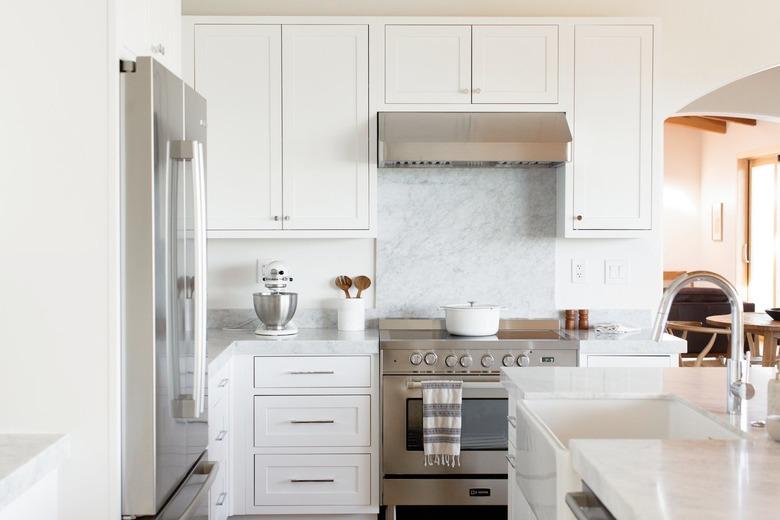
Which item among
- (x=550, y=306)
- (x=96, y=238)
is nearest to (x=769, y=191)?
(x=550, y=306)

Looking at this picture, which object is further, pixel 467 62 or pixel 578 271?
Result: pixel 578 271

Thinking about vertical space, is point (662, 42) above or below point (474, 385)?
above

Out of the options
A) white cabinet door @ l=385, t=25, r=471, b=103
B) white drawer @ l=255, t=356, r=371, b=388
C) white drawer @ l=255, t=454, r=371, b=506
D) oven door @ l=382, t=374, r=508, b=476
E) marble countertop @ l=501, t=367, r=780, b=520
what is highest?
white cabinet door @ l=385, t=25, r=471, b=103

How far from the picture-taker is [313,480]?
3.76 metres

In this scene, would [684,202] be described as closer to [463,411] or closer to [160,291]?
[463,411]

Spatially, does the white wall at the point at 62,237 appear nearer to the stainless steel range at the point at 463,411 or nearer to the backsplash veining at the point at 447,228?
the stainless steel range at the point at 463,411

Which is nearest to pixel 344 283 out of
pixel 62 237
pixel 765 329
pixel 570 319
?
pixel 570 319

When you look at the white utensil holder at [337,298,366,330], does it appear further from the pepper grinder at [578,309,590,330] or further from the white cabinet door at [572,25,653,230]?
the white cabinet door at [572,25,653,230]

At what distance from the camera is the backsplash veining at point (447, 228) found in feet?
14.0

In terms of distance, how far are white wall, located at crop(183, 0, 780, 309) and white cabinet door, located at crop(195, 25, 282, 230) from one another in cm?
40

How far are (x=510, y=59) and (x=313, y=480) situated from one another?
2.22 m

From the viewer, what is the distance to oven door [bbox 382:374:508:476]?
372cm

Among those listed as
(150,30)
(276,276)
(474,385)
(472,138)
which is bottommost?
(474,385)

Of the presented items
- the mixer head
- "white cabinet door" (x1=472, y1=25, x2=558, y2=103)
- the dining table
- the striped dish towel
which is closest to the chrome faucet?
the striped dish towel
